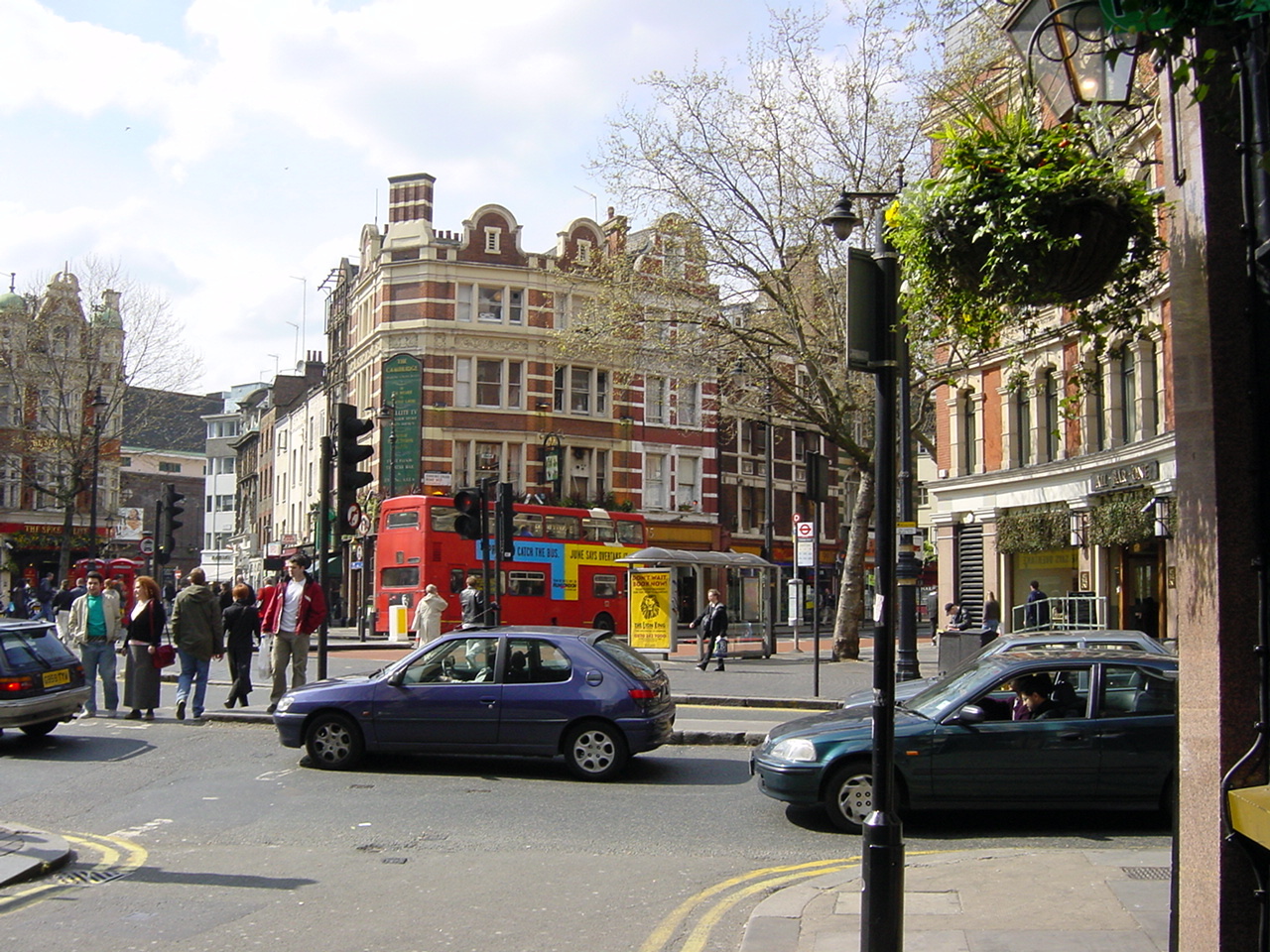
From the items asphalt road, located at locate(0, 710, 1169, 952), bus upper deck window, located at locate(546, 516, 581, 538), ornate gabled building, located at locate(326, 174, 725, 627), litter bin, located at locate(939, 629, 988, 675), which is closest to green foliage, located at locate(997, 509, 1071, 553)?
litter bin, located at locate(939, 629, 988, 675)

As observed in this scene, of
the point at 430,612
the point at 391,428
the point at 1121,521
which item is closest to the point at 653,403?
the point at 391,428

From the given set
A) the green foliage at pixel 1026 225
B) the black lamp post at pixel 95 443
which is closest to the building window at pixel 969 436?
the black lamp post at pixel 95 443

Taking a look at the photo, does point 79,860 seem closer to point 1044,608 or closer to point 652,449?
point 1044,608

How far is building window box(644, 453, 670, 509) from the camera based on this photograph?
50469 mm

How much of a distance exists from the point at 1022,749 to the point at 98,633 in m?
11.7

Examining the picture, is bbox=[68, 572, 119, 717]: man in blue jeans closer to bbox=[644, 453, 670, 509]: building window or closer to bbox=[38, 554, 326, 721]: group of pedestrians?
bbox=[38, 554, 326, 721]: group of pedestrians

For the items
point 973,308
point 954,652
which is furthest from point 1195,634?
point 954,652

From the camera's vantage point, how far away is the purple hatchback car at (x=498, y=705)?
1098cm

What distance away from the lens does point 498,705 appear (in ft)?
36.3

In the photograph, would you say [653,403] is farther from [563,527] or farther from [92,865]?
[92,865]

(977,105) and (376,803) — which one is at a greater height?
(977,105)

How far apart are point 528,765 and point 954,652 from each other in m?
11.8

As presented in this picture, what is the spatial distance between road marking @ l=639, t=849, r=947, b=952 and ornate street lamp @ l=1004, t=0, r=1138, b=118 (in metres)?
4.47

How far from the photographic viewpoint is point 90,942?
6242 millimetres
